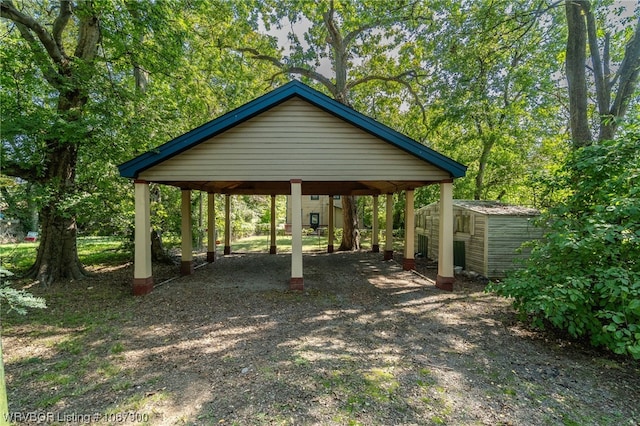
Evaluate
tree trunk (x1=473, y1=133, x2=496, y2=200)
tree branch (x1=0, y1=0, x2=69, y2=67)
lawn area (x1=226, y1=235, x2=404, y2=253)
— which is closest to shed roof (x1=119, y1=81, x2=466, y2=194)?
tree branch (x1=0, y1=0, x2=69, y2=67)

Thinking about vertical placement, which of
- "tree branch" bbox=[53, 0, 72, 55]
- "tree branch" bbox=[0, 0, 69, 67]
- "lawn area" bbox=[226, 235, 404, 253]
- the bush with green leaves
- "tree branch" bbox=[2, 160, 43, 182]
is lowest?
"lawn area" bbox=[226, 235, 404, 253]

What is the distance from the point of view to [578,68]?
696 centimetres

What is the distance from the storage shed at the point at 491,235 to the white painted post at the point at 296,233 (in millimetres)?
5677

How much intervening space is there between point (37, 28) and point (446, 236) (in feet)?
35.5

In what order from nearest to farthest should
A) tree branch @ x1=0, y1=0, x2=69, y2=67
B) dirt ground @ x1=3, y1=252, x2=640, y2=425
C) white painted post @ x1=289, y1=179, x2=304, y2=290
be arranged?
dirt ground @ x1=3, y1=252, x2=640, y2=425 < tree branch @ x1=0, y1=0, x2=69, y2=67 < white painted post @ x1=289, y1=179, x2=304, y2=290

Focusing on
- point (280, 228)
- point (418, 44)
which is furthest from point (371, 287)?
point (280, 228)

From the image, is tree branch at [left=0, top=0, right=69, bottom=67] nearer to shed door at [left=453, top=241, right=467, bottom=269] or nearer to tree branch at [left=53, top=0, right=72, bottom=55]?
tree branch at [left=53, top=0, right=72, bottom=55]

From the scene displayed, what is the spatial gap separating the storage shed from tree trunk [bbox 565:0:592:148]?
2.57 metres

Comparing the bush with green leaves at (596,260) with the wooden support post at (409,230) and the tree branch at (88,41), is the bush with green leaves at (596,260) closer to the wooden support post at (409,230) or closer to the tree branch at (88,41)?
the wooden support post at (409,230)

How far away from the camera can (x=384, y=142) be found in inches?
294

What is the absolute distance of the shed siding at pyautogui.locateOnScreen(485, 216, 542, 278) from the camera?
896 cm

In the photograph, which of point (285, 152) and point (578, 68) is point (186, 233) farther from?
point (578, 68)

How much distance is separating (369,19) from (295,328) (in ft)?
40.6

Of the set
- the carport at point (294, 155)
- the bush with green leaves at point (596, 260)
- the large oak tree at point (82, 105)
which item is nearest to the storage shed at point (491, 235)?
the carport at point (294, 155)
